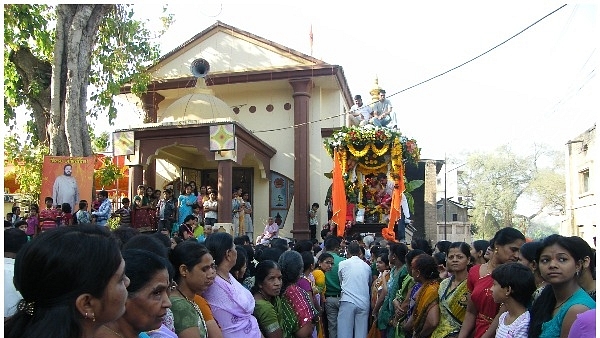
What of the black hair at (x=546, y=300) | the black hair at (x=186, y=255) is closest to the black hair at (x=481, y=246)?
the black hair at (x=546, y=300)

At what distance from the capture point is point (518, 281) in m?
3.71

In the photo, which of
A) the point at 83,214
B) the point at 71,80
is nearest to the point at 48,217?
the point at 83,214

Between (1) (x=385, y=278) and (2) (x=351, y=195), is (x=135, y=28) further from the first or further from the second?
(1) (x=385, y=278)

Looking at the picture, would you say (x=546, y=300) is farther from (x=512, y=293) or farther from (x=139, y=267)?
(x=139, y=267)

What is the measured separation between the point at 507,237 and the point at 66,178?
9349 millimetres

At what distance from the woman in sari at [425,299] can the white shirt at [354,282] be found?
1.62 metres

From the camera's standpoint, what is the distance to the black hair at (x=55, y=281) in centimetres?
179

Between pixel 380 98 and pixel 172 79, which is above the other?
pixel 172 79

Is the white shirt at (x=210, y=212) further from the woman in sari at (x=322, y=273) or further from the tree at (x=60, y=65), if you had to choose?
the woman in sari at (x=322, y=273)

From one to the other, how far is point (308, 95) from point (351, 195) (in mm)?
6501

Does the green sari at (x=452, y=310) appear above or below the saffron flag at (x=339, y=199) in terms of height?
below

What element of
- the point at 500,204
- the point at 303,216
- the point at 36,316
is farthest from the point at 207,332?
the point at 500,204

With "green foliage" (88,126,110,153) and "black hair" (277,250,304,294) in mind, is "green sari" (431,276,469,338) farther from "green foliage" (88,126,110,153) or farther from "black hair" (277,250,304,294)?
"green foliage" (88,126,110,153)

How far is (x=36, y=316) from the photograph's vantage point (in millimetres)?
1807
